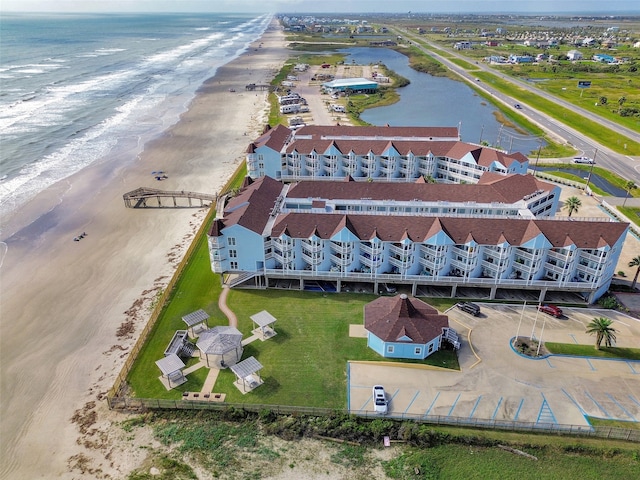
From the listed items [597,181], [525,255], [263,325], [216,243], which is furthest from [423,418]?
[597,181]

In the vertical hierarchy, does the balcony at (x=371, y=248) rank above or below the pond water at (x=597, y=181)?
above

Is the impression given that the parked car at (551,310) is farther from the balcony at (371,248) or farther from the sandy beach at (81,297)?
the sandy beach at (81,297)

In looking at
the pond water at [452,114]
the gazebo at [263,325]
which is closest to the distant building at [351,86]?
the pond water at [452,114]

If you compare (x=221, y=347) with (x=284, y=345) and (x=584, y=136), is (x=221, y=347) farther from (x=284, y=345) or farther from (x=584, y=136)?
(x=584, y=136)

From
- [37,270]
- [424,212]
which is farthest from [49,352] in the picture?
[424,212]

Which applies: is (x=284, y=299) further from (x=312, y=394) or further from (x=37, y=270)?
(x=37, y=270)

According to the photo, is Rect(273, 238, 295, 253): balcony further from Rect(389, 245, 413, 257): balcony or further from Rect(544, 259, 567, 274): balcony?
Rect(544, 259, 567, 274): balcony
